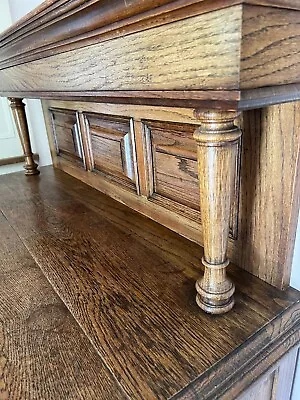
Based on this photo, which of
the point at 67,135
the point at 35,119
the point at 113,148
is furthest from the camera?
the point at 35,119

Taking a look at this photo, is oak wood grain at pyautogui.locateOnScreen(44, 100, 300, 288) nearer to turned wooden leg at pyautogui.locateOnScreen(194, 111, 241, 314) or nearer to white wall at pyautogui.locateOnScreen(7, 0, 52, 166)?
turned wooden leg at pyautogui.locateOnScreen(194, 111, 241, 314)

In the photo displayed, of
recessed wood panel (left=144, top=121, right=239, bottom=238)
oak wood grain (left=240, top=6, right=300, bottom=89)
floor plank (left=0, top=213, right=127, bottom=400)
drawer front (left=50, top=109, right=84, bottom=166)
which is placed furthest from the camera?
drawer front (left=50, top=109, right=84, bottom=166)

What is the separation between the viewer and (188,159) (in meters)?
0.63

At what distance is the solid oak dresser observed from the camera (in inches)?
10.9

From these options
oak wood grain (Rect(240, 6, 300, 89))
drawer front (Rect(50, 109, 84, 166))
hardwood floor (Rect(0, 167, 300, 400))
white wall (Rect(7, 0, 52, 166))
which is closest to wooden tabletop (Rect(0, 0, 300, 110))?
oak wood grain (Rect(240, 6, 300, 89))

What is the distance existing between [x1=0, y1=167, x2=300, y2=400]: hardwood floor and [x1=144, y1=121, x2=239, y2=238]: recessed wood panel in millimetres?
73

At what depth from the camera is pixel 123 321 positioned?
0.47m

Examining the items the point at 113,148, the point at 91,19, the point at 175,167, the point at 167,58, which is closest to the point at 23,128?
the point at 113,148

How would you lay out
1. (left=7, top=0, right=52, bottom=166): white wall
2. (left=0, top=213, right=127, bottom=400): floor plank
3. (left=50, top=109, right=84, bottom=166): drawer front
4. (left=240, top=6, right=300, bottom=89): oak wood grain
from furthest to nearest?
(left=7, top=0, right=52, bottom=166): white wall < (left=50, top=109, right=84, bottom=166): drawer front < (left=0, top=213, right=127, bottom=400): floor plank < (left=240, top=6, right=300, bottom=89): oak wood grain

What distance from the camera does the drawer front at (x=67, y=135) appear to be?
1117mm

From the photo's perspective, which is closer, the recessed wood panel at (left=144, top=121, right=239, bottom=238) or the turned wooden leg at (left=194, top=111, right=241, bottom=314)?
the turned wooden leg at (left=194, top=111, right=241, bottom=314)

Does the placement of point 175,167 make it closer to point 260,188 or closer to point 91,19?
point 260,188

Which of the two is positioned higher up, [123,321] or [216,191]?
[216,191]

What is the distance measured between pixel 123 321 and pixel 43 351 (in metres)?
0.11
